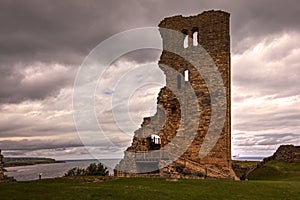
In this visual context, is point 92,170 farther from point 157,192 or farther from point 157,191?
point 157,192

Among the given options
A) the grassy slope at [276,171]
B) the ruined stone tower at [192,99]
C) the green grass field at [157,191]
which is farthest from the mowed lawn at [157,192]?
the grassy slope at [276,171]

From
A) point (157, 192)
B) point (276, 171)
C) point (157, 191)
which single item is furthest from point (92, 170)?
point (276, 171)

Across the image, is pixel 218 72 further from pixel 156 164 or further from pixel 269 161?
pixel 269 161

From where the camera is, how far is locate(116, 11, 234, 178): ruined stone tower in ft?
87.0

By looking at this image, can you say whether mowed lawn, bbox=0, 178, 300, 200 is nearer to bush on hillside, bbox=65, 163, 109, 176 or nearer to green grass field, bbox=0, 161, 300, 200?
green grass field, bbox=0, 161, 300, 200

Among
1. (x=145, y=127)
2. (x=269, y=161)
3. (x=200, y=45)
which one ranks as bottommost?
(x=269, y=161)

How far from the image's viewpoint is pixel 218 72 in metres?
27.2

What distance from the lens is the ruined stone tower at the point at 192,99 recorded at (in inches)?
1044

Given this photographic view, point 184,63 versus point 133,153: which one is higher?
point 184,63

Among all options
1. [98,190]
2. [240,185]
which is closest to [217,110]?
[240,185]

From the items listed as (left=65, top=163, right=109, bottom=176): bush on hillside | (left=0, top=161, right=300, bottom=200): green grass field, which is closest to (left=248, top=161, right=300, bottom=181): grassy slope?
(left=0, top=161, right=300, bottom=200): green grass field

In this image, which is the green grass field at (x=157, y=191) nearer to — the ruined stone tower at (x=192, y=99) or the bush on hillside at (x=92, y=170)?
the ruined stone tower at (x=192, y=99)

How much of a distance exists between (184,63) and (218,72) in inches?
119

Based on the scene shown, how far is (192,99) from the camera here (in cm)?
2784
